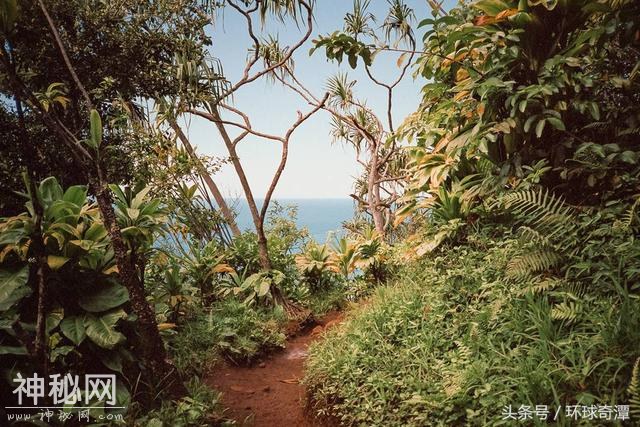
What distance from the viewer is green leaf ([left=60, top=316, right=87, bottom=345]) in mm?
2094

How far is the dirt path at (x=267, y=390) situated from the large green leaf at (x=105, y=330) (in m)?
0.94

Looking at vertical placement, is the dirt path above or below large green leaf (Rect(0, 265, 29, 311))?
below

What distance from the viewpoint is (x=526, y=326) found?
6.72 feet

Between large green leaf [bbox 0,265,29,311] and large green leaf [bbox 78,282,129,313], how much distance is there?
0.31 m

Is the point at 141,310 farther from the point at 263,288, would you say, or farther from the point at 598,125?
the point at 598,125

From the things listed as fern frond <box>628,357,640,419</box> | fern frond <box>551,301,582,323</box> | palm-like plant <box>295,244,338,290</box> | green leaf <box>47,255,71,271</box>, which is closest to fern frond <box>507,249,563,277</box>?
fern frond <box>551,301,582,323</box>

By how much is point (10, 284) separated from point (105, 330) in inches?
21.8

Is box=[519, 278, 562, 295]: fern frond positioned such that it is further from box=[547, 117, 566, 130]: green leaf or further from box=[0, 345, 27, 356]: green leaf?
box=[0, 345, 27, 356]: green leaf

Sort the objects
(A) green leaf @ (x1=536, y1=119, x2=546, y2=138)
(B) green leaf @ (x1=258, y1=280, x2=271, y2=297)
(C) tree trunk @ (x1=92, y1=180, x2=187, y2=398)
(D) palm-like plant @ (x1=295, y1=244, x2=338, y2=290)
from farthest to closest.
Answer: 1. (D) palm-like plant @ (x1=295, y1=244, x2=338, y2=290)
2. (B) green leaf @ (x1=258, y1=280, x2=271, y2=297)
3. (A) green leaf @ (x1=536, y1=119, x2=546, y2=138)
4. (C) tree trunk @ (x1=92, y1=180, x2=187, y2=398)

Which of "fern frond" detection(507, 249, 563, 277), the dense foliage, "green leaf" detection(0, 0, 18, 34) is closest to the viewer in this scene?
"green leaf" detection(0, 0, 18, 34)

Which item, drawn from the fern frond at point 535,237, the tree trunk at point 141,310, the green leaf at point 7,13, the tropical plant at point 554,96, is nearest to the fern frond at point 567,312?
the fern frond at point 535,237

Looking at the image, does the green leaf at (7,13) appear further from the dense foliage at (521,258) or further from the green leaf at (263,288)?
the green leaf at (263,288)

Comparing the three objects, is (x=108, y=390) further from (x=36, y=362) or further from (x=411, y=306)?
(x=411, y=306)

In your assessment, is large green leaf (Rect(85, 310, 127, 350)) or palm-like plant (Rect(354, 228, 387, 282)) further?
palm-like plant (Rect(354, 228, 387, 282))
